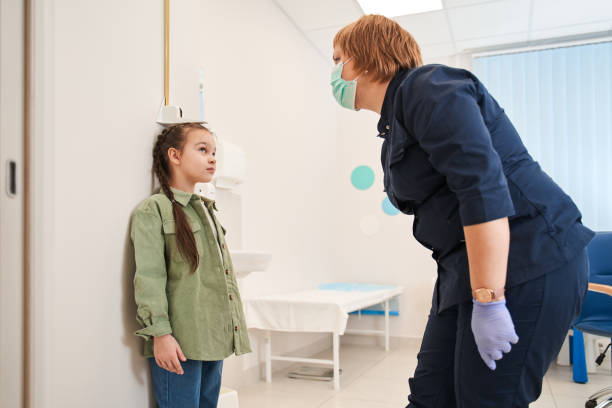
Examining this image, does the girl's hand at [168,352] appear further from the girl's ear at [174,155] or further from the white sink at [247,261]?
the white sink at [247,261]

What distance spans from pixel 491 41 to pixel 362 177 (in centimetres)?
148

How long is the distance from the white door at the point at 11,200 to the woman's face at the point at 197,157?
51 cm

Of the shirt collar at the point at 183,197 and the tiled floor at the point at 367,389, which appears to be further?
the tiled floor at the point at 367,389

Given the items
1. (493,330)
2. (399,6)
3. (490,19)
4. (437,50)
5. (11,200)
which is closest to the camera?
(493,330)

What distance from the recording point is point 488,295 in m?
0.95

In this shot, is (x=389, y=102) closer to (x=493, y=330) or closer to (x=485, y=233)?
(x=485, y=233)

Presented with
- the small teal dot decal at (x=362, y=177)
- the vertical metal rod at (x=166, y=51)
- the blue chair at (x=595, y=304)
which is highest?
the vertical metal rod at (x=166, y=51)

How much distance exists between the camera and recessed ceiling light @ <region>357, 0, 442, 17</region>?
3592mm

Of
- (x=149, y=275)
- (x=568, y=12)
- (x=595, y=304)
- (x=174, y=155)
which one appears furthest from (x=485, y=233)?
(x=568, y=12)

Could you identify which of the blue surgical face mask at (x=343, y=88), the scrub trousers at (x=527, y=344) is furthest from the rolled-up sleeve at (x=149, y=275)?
the scrub trousers at (x=527, y=344)

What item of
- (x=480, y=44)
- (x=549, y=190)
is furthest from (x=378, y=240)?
(x=549, y=190)

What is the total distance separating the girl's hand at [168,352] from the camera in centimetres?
141

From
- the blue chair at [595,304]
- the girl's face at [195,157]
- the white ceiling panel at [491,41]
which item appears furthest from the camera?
the white ceiling panel at [491,41]

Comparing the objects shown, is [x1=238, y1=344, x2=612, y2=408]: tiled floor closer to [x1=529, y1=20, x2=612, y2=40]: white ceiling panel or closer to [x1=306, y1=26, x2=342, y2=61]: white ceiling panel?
[x1=306, y1=26, x2=342, y2=61]: white ceiling panel
